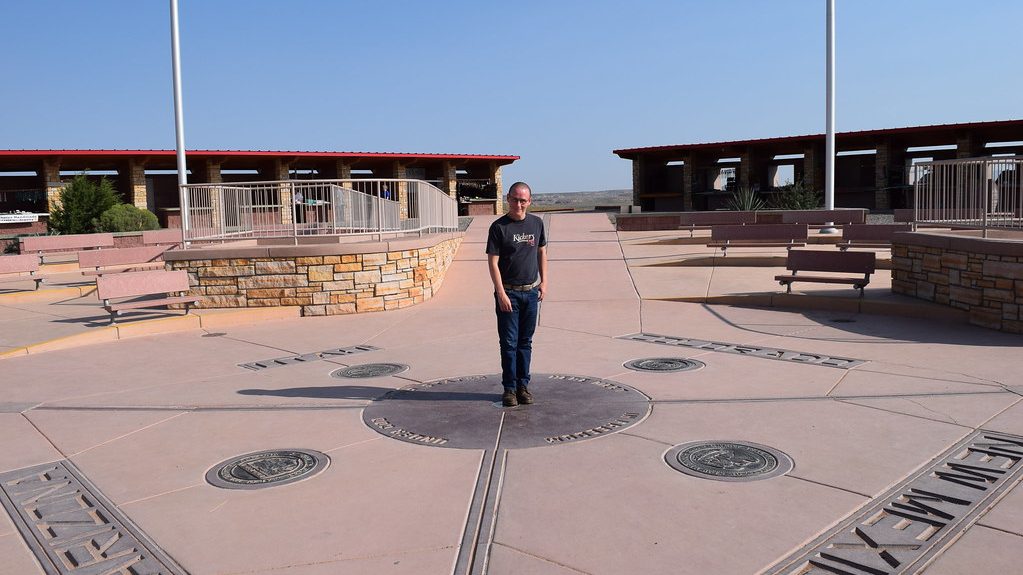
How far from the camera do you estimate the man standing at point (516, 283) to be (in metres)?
6.27

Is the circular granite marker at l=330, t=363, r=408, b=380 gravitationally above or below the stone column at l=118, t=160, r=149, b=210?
below

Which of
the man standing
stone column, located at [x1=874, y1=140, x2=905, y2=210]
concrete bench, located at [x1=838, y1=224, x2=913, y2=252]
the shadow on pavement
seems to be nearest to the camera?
the man standing

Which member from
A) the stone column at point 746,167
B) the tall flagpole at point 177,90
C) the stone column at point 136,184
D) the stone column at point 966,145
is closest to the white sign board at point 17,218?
the stone column at point 136,184

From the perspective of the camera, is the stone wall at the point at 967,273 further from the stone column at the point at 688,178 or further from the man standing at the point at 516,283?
the stone column at the point at 688,178

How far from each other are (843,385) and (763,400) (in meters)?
0.93

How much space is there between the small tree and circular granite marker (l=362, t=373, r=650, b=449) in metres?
22.3

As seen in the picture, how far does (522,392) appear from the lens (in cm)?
638

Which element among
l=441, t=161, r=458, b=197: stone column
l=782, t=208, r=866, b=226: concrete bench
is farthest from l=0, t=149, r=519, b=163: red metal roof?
l=782, t=208, r=866, b=226: concrete bench

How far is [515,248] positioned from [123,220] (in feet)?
73.7

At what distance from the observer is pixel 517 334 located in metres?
6.37

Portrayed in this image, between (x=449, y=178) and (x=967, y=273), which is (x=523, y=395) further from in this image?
(x=449, y=178)

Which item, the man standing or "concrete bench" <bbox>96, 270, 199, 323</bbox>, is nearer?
the man standing

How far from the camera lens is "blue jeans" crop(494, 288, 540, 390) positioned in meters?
6.28

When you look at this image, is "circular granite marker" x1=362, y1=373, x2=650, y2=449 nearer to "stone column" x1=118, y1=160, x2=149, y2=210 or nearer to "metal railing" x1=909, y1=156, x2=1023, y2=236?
"metal railing" x1=909, y1=156, x2=1023, y2=236
